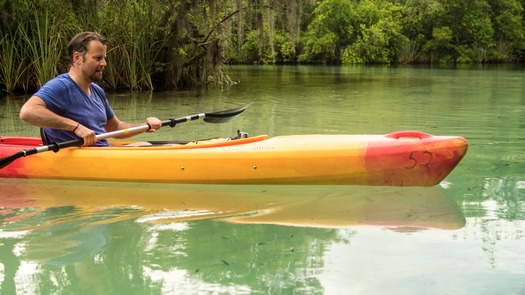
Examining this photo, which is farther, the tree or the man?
the tree

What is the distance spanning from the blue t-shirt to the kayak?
6.1 inches

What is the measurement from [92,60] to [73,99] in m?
0.30

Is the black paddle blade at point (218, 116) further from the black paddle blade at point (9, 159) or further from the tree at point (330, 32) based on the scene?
the tree at point (330, 32)

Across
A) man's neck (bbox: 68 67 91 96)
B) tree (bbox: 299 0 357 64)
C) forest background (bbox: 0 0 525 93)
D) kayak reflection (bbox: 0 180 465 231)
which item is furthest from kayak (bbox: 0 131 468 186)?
tree (bbox: 299 0 357 64)

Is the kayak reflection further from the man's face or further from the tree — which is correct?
the tree

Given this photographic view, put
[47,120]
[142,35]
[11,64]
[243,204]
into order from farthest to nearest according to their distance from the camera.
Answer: [142,35]
[11,64]
[47,120]
[243,204]

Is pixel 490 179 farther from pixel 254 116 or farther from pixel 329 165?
pixel 254 116

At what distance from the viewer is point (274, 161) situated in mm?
3848

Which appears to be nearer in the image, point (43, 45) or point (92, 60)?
point (92, 60)

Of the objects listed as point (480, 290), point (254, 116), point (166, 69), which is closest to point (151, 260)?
point (480, 290)

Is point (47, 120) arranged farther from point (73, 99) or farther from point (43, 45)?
point (43, 45)

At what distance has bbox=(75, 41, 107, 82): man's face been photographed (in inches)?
153

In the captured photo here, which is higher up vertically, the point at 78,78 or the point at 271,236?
the point at 78,78

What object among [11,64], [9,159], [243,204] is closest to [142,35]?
[11,64]
